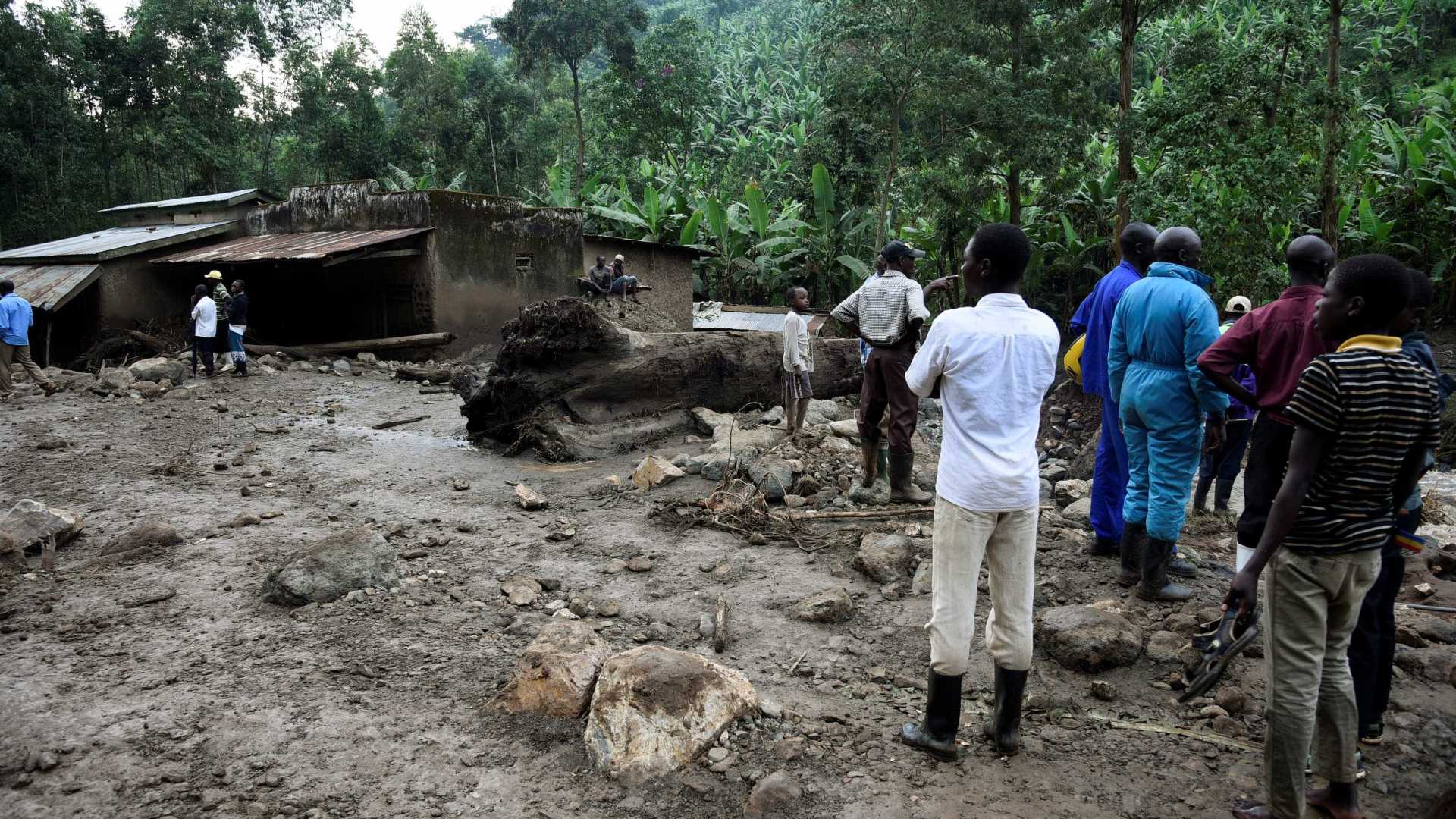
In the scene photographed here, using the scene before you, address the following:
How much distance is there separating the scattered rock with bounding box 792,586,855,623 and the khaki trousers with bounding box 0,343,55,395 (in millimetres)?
11293

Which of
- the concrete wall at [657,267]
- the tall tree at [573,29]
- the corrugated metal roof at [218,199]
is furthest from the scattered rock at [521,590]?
the tall tree at [573,29]

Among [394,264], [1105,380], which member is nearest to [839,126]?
[394,264]

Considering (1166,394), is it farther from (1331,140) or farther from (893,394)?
(1331,140)

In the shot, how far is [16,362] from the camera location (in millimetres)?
12375

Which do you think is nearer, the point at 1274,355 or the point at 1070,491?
the point at 1274,355

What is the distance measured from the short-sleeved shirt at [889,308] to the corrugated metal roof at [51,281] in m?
13.7

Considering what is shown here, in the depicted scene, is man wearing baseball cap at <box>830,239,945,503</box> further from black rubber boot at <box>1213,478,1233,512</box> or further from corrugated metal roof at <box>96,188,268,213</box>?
corrugated metal roof at <box>96,188,268,213</box>

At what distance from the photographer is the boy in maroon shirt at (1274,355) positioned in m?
3.27

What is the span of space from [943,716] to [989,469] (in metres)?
0.86

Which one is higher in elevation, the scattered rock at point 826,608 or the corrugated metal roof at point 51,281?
the corrugated metal roof at point 51,281

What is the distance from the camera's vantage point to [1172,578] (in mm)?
4477

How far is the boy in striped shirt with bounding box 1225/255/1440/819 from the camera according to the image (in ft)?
7.85

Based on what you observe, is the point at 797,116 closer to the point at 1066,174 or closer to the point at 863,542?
the point at 1066,174

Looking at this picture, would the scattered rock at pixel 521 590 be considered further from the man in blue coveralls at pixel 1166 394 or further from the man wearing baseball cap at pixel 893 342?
the man in blue coveralls at pixel 1166 394
